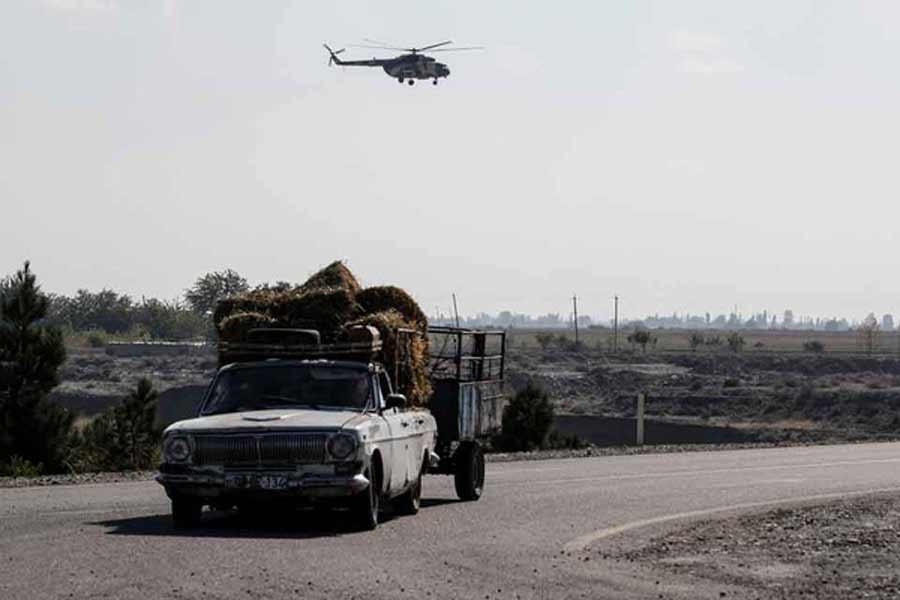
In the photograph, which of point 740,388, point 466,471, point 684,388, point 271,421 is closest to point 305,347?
point 271,421

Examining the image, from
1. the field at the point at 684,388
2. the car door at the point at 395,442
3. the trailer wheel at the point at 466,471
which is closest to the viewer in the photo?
the car door at the point at 395,442

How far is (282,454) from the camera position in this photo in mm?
17125

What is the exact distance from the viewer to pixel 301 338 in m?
19.9

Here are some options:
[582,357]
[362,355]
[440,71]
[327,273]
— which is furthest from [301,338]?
[582,357]

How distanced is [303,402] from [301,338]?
1505mm

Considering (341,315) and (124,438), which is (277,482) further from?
(124,438)

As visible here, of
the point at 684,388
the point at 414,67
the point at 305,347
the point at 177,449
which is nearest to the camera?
the point at 177,449

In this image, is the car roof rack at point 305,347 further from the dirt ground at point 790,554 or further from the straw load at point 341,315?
the dirt ground at point 790,554

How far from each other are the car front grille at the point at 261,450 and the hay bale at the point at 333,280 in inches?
178

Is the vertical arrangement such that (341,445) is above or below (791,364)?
below

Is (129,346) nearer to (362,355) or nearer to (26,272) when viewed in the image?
(26,272)

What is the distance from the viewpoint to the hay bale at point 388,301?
21.4 m

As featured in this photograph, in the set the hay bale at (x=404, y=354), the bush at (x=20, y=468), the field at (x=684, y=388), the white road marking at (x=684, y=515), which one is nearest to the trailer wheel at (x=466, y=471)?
the hay bale at (x=404, y=354)

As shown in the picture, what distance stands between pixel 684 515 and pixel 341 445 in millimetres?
5274
